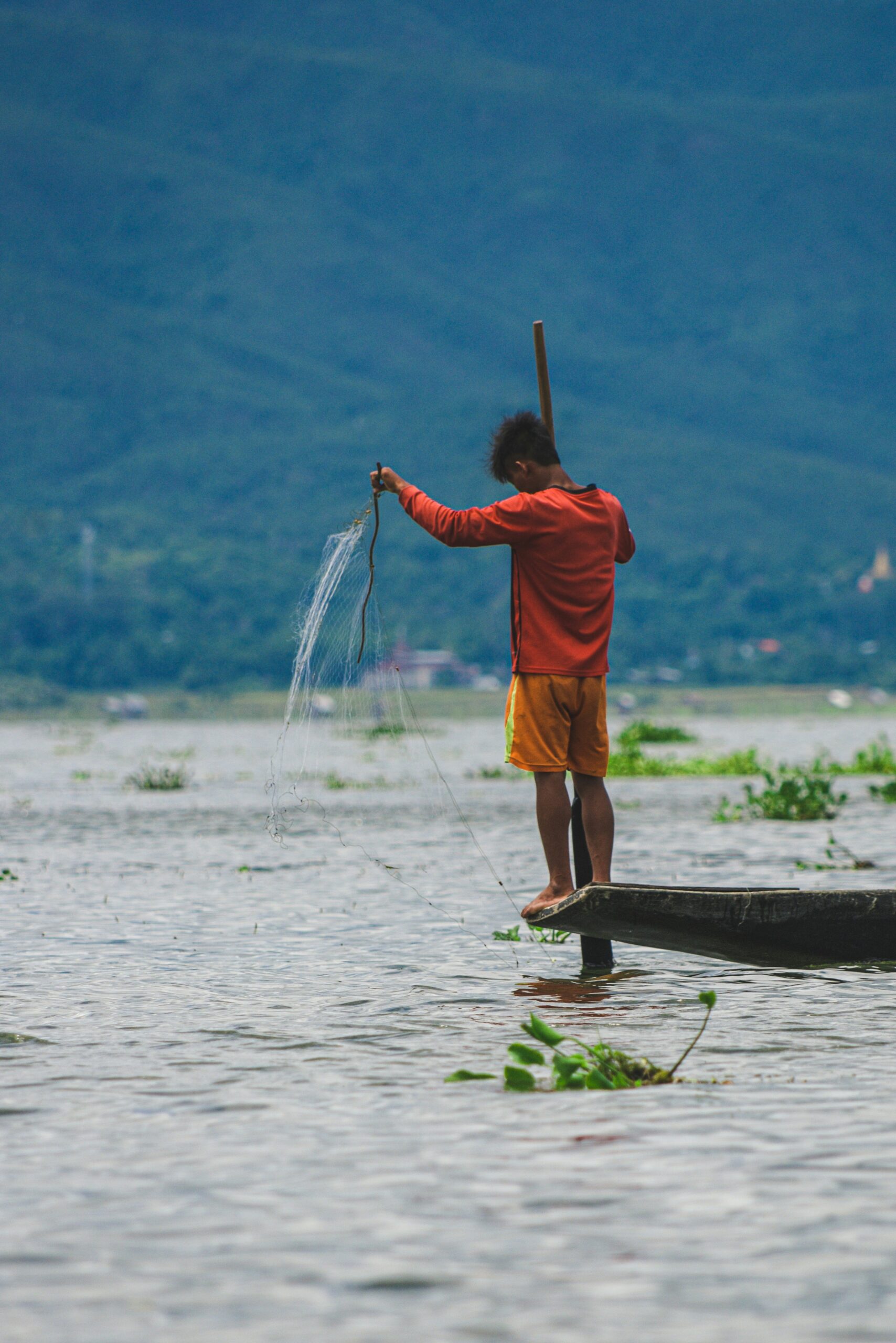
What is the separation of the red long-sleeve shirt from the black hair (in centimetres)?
14

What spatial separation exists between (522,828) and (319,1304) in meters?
14.1

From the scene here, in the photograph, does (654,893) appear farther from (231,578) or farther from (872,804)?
(231,578)

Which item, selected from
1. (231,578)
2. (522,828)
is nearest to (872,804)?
(522,828)

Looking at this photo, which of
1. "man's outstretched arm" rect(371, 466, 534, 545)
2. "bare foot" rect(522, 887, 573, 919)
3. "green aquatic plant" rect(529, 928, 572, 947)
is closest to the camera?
"man's outstretched arm" rect(371, 466, 534, 545)

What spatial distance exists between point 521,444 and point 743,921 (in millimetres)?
2166

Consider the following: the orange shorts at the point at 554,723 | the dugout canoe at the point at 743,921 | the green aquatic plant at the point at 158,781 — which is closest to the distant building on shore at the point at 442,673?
the green aquatic plant at the point at 158,781

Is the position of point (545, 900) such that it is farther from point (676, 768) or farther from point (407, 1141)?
point (676, 768)

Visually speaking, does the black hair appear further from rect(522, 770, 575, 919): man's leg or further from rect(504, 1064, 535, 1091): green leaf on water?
rect(504, 1064, 535, 1091): green leaf on water

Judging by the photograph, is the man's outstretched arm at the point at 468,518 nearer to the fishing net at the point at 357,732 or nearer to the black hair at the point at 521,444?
the black hair at the point at 521,444

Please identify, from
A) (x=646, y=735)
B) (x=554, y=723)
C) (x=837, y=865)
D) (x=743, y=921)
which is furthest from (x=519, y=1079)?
(x=646, y=735)

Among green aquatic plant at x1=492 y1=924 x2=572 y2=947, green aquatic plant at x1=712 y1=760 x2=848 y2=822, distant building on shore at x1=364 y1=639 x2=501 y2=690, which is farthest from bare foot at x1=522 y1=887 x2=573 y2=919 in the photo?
distant building on shore at x1=364 y1=639 x2=501 y2=690

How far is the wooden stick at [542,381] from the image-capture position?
829 cm

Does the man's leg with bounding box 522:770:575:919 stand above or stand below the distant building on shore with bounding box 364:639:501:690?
below

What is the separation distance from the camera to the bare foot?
777 centimetres
